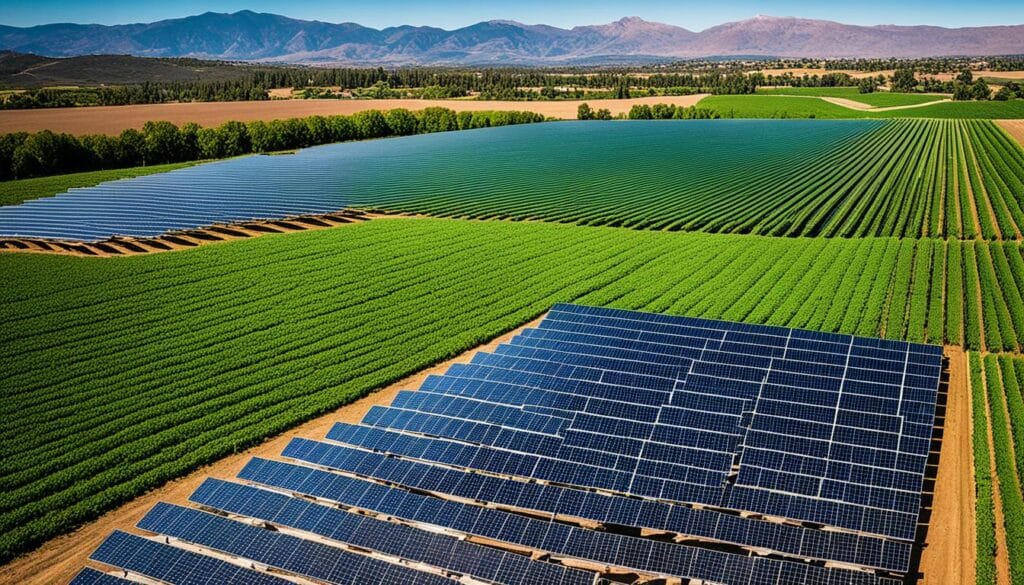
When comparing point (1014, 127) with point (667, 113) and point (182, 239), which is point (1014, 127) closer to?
point (667, 113)

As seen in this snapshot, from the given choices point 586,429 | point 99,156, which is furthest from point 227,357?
point 99,156

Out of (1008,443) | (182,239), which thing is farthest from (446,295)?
(182,239)

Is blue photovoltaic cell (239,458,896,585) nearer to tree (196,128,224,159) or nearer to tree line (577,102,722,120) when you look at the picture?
tree (196,128,224,159)

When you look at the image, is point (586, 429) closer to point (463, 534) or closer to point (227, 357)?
point (463, 534)

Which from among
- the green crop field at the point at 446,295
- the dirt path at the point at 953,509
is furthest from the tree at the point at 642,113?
the dirt path at the point at 953,509

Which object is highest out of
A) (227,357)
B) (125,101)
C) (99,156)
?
(125,101)
